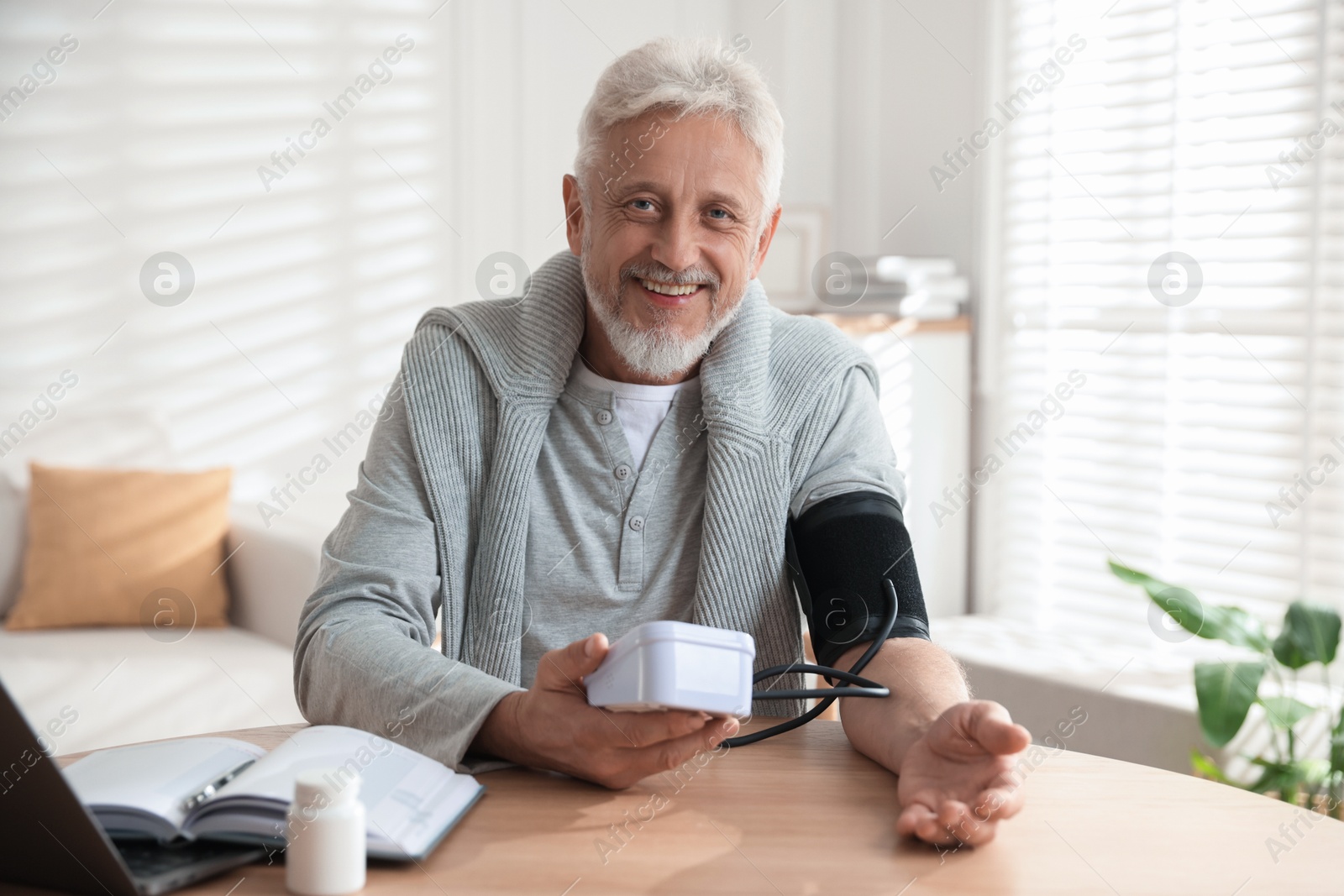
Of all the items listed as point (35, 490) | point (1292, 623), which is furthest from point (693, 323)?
point (35, 490)

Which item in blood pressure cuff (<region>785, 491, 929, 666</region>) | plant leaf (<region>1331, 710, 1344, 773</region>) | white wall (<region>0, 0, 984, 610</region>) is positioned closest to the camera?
blood pressure cuff (<region>785, 491, 929, 666</region>)

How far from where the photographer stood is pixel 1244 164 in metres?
2.76

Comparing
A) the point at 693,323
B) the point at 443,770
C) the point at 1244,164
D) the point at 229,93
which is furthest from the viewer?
the point at 229,93

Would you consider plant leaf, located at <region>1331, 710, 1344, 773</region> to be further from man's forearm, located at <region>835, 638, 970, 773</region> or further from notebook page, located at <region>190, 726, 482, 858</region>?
notebook page, located at <region>190, 726, 482, 858</region>

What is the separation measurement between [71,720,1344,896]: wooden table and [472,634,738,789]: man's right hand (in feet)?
0.08

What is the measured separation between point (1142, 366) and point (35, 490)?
2768 millimetres

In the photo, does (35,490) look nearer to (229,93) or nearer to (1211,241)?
(229,93)

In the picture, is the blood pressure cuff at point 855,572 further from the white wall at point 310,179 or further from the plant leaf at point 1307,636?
the white wall at point 310,179

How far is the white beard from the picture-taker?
1451mm

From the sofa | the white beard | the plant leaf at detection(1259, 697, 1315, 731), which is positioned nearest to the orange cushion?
the sofa

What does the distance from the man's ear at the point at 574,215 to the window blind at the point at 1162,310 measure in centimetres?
186

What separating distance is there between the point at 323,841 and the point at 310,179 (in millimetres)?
2993

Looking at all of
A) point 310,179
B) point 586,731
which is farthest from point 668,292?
point 310,179

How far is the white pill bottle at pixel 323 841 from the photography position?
2.60ft
